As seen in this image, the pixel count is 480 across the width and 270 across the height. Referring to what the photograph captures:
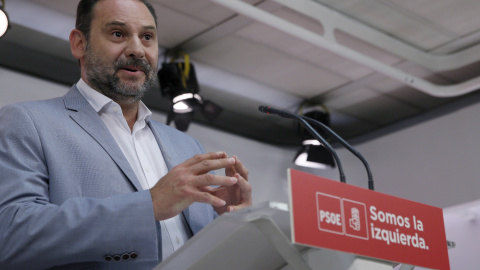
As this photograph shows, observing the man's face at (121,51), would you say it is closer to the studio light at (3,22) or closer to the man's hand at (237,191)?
the man's hand at (237,191)

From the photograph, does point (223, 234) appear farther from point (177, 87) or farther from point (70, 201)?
point (177, 87)

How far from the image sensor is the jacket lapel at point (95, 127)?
1577mm

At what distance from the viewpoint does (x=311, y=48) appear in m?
5.07

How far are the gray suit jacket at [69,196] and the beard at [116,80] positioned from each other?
7cm

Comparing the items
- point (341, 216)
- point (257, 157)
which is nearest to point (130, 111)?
point (341, 216)

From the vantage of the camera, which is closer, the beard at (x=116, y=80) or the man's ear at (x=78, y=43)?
the beard at (x=116, y=80)

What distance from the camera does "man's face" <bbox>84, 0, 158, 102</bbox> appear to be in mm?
1817

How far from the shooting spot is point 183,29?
4.88 m

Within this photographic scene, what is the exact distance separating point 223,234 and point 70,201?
362 millimetres

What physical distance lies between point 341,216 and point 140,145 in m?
0.78

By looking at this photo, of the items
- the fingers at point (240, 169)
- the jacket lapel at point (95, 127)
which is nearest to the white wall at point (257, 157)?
the jacket lapel at point (95, 127)

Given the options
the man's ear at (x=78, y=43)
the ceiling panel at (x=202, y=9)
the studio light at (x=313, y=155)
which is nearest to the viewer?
the man's ear at (x=78, y=43)

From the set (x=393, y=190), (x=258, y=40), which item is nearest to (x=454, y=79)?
(x=393, y=190)

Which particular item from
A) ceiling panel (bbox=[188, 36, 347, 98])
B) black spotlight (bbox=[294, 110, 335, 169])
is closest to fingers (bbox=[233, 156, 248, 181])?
ceiling panel (bbox=[188, 36, 347, 98])
